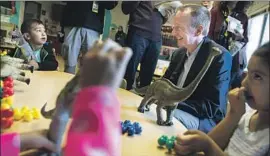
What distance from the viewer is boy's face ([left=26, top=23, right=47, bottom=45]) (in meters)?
0.48

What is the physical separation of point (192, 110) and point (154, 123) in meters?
0.23

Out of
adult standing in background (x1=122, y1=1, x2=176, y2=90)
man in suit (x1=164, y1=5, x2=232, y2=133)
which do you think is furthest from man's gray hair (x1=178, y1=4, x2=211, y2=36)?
adult standing in background (x1=122, y1=1, x2=176, y2=90)

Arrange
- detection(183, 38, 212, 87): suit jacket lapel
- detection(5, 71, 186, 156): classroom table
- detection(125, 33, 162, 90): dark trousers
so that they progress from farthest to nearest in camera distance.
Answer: detection(125, 33, 162, 90): dark trousers
detection(183, 38, 212, 87): suit jacket lapel
detection(5, 71, 186, 156): classroom table

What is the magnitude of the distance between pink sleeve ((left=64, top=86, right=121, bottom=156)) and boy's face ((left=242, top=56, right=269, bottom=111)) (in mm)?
135

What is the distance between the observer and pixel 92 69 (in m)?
0.16

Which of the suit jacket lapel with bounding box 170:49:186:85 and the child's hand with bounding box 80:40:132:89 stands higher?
the child's hand with bounding box 80:40:132:89

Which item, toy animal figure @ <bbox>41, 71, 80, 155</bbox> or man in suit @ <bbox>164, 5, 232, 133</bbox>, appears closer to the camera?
toy animal figure @ <bbox>41, 71, 80, 155</bbox>

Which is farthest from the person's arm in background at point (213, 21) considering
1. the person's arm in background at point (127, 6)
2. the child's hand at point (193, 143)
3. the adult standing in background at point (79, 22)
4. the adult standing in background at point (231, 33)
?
the child's hand at point (193, 143)

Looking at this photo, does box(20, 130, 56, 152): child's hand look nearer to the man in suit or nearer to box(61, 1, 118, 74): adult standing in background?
box(61, 1, 118, 74): adult standing in background

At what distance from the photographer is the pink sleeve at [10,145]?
19 cm

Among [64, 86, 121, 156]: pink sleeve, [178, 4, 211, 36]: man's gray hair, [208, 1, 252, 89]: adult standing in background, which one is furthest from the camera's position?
[208, 1, 252, 89]: adult standing in background

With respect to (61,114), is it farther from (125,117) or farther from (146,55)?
(146,55)

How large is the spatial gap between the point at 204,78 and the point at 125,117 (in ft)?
0.82

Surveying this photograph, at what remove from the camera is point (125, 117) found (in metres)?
0.51
